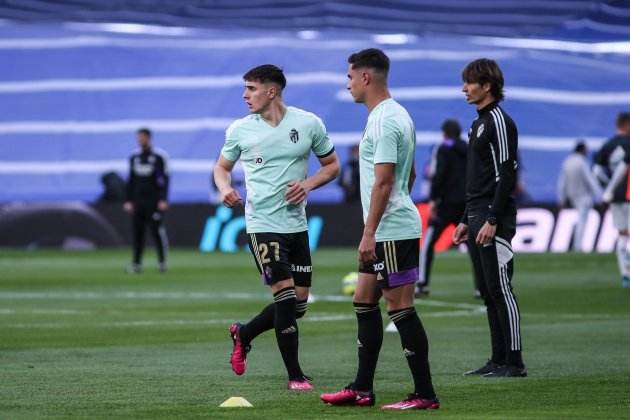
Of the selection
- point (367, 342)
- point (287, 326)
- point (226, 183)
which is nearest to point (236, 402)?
point (367, 342)

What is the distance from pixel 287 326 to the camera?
11570 millimetres

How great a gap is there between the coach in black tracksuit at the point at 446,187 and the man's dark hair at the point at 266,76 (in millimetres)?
9772

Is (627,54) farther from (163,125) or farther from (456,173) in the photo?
(456,173)

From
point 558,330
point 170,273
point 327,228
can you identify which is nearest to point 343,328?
point 558,330

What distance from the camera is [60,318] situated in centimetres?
1794

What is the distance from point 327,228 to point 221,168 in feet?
84.8

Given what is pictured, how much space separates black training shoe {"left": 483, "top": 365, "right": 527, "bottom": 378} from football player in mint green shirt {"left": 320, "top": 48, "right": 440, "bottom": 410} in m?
1.84

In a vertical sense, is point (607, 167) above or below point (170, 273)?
above

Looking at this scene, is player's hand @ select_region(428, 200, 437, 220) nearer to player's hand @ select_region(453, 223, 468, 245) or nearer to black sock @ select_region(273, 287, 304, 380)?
player's hand @ select_region(453, 223, 468, 245)

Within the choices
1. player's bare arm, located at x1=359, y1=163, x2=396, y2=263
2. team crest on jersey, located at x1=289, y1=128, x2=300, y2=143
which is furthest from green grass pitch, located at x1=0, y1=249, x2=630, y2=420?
team crest on jersey, located at x1=289, y1=128, x2=300, y2=143

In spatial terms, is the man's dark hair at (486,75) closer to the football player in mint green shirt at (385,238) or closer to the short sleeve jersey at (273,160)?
the short sleeve jersey at (273,160)

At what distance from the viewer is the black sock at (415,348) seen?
10.1 meters

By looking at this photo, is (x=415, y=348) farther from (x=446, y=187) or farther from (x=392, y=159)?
(x=446, y=187)

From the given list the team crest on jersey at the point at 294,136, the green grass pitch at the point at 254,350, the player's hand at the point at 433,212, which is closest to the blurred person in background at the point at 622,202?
the green grass pitch at the point at 254,350
